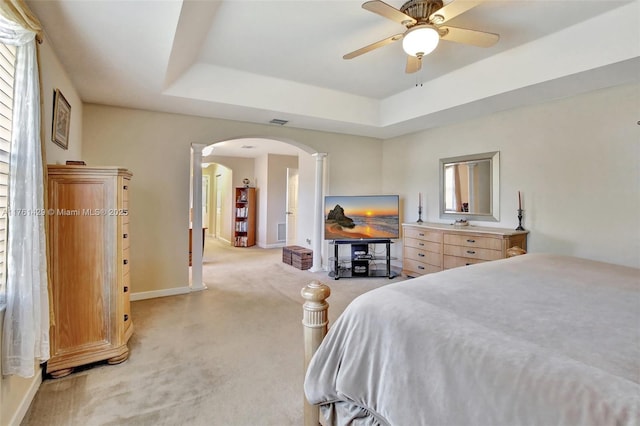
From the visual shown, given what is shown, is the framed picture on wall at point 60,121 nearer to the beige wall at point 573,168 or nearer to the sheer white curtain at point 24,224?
the sheer white curtain at point 24,224

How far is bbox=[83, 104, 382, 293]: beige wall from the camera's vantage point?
3.77 m

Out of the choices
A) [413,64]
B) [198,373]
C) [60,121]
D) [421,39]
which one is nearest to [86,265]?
[198,373]

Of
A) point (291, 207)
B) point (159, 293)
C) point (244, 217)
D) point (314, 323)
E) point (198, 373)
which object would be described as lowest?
point (198, 373)

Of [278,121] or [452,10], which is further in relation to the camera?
[278,121]

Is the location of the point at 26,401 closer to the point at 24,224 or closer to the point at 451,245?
the point at 24,224

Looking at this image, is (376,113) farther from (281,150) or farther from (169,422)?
(169,422)

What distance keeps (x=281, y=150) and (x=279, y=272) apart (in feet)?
11.1

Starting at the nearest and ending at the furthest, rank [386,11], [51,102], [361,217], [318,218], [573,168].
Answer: [386,11] → [51,102] → [573,168] → [361,217] → [318,218]

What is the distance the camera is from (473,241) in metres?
3.87

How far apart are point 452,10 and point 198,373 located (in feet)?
9.98

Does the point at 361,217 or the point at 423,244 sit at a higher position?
the point at 361,217

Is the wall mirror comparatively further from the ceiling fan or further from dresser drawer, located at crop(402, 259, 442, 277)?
the ceiling fan

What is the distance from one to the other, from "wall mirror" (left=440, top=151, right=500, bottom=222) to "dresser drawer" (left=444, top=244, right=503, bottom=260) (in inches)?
25.4

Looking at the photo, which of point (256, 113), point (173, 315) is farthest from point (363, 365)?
point (256, 113)
